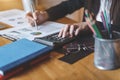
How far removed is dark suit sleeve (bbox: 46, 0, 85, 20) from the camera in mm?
1386

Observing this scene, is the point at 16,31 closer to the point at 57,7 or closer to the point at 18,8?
the point at 57,7

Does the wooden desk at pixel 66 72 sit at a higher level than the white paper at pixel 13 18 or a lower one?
lower

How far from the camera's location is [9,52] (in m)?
0.77

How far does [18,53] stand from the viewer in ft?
2.48

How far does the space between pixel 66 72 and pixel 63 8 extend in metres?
0.85

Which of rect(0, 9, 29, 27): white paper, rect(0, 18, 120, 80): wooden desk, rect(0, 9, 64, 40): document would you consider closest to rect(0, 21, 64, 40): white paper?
rect(0, 9, 64, 40): document

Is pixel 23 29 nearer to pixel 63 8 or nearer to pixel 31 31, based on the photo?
pixel 31 31

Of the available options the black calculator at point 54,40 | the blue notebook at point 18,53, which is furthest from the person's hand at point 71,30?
the blue notebook at point 18,53

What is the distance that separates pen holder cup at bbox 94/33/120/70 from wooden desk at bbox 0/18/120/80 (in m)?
0.02

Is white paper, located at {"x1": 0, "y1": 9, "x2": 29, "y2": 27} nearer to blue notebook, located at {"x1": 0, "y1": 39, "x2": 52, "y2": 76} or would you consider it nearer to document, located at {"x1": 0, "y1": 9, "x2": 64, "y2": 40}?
document, located at {"x1": 0, "y1": 9, "x2": 64, "y2": 40}

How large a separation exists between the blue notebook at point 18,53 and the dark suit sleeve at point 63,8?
559mm

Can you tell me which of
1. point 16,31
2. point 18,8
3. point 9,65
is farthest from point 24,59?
point 18,8

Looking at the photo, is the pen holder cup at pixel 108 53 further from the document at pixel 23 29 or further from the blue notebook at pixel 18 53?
the document at pixel 23 29

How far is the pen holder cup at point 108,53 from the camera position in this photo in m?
0.67
